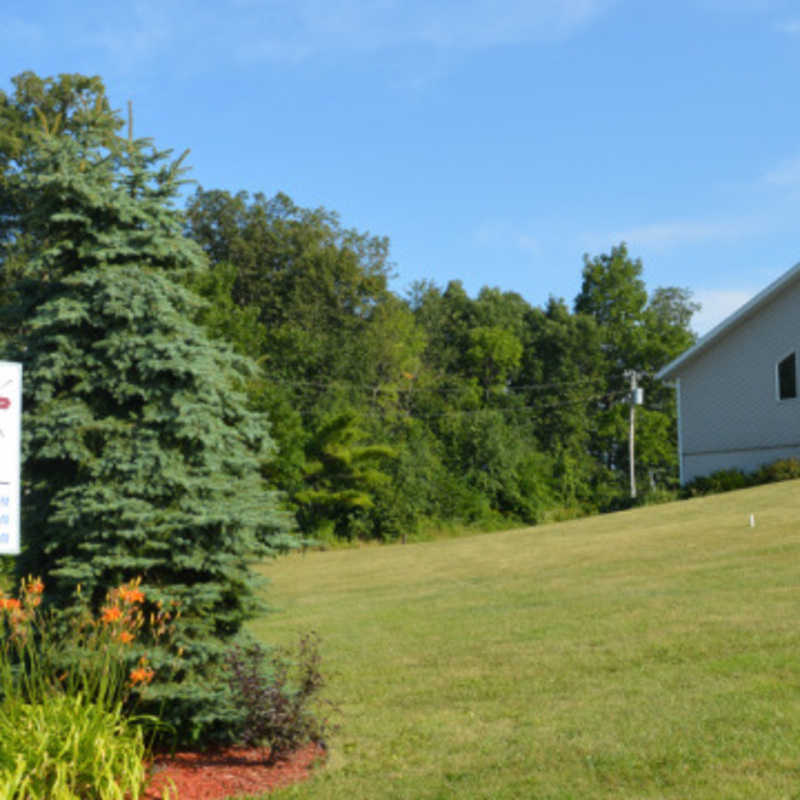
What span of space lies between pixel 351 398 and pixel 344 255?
798 centimetres

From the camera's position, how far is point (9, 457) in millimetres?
5387

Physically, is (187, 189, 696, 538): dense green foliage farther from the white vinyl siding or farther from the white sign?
the white sign

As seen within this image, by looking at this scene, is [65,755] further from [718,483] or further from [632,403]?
[632,403]

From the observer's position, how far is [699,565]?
15.8 metres

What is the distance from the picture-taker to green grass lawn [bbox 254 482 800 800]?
258 inches

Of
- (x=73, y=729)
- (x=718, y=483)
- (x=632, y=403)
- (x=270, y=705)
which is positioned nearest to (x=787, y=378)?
(x=718, y=483)

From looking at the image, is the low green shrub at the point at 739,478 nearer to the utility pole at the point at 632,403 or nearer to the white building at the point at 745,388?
the white building at the point at 745,388

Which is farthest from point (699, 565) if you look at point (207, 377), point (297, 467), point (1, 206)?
point (1, 206)

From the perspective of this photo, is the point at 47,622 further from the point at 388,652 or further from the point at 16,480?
the point at 388,652

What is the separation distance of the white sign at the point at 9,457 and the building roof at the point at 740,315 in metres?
24.3

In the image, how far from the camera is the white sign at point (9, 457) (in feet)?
17.4

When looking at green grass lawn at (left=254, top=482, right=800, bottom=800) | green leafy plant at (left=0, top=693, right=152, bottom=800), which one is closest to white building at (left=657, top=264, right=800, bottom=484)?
green grass lawn at (left=254, top=482, right=800, bottom=800)

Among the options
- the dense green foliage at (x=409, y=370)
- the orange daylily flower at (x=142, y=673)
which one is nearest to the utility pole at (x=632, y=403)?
the dense green foliage at (x=409, y=370)

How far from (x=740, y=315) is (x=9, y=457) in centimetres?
2507
